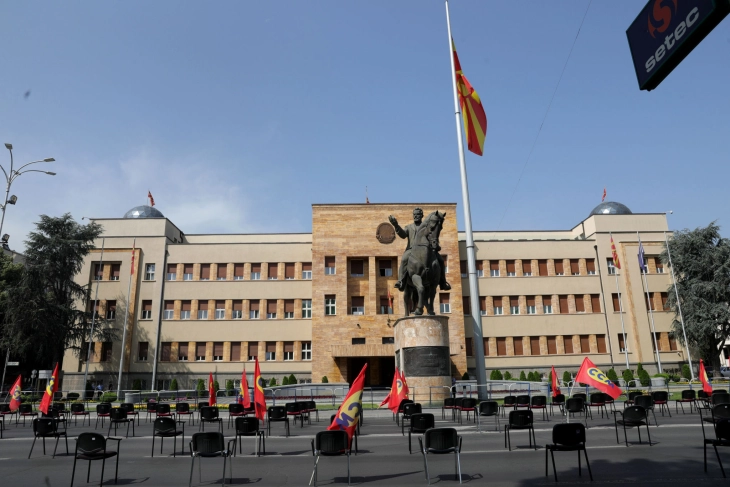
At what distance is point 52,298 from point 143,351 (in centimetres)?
831

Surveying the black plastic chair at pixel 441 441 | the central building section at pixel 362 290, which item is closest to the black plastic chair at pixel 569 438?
the black plastic chair at pixel 441 441

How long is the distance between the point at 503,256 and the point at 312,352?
62.8 ft

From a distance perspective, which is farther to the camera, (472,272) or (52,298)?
(52,298)

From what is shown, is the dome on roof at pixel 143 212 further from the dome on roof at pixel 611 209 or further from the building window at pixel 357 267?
the dome on roof at pixel 611 209

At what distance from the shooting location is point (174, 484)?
809 cm

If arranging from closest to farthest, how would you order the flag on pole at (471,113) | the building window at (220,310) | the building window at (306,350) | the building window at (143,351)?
the flag on pole at (471,113)
the building window at (143,351)
the building window at (306,350)
the building window at (220,310)

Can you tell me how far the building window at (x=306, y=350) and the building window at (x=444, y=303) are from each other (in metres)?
11.7

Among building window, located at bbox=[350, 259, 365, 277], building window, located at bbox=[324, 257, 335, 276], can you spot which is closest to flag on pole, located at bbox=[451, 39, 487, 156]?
building window, located at bbox=[324, 257, 335, 276]

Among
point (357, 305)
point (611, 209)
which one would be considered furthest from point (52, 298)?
point (611, 209)

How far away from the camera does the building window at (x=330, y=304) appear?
4291 cm

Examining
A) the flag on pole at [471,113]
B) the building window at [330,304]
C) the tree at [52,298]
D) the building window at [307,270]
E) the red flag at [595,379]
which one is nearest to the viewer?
the red flag at [595,379]

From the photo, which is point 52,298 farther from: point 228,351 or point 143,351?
point 228,351

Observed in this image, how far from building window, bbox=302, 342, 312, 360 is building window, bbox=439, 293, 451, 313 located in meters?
11.7

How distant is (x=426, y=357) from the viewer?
62.1 feet
